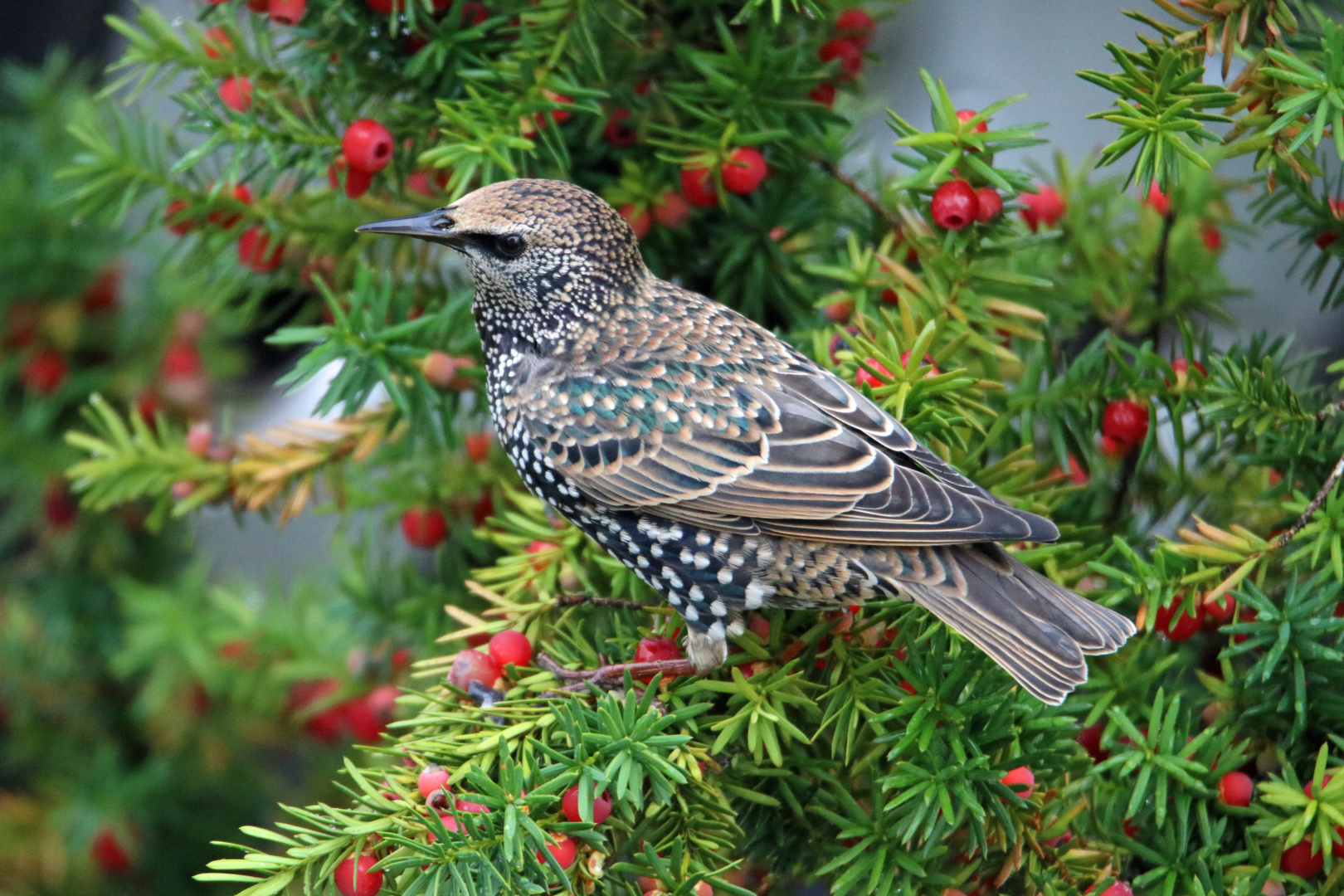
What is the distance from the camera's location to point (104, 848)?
9.92ft

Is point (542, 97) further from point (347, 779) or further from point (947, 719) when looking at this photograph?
point (347, 779)

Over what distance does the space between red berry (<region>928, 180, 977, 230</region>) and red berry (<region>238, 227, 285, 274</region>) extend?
128 centimetres

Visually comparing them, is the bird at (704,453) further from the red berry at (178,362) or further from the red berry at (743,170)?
the red berry at (178,362)

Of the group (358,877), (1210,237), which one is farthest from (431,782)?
(1210,237)

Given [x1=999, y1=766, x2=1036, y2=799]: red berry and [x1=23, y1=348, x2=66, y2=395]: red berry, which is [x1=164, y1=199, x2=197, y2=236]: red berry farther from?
[x1=999, y1=766, x2=1036, y2=799]: red berry

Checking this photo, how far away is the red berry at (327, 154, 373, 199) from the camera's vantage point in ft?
6.77

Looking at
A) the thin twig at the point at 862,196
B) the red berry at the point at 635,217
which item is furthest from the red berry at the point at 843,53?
the red berry at the point at 635,217

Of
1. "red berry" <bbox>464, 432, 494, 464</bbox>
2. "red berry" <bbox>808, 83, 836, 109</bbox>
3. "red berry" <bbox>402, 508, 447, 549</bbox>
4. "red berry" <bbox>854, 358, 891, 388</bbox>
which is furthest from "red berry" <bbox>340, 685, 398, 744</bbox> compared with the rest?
"red berry" <bbox>808, 83, 836, 109</bbox>

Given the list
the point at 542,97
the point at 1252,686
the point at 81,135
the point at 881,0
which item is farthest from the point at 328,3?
the point at 1252,686

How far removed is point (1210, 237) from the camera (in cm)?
269

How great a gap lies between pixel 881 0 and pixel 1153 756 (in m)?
1.78

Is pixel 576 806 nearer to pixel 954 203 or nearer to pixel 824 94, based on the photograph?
pixel 954 203

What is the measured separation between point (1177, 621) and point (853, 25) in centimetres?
127

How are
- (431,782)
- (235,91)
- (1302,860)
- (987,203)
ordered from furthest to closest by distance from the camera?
(235,91) < (987,203) < (1302,860) < (431,782)
